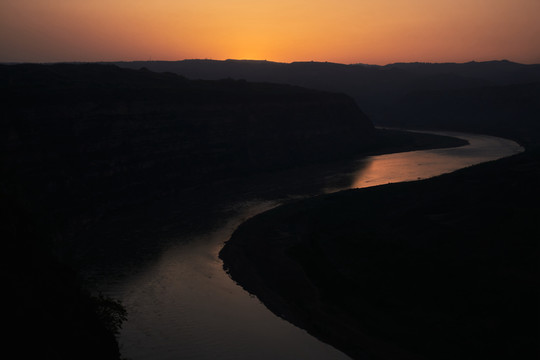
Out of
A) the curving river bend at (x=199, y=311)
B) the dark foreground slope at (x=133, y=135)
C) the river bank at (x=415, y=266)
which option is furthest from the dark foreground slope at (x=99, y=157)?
the river bank at (x=415, y=266)

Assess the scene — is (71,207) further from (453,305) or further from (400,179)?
(400,179)

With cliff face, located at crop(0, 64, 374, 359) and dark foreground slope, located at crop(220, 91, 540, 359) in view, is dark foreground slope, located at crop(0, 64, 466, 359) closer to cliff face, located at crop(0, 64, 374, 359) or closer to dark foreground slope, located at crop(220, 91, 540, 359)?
cliff face, located at crop(0, 64, 374, 359)

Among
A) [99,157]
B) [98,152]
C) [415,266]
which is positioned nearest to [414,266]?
[415,266]

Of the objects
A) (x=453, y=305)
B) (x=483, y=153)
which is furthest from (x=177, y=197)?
(x=483, y=153)

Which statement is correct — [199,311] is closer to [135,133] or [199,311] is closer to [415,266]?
[415,266]

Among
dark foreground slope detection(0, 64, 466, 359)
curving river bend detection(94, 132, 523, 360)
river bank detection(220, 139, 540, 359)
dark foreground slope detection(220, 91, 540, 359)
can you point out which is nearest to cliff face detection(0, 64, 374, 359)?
dark foreground slope detection(0, 64, 466, 359)

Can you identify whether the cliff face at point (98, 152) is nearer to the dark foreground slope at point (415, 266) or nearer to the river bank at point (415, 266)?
the river bank at point (415, 266)
